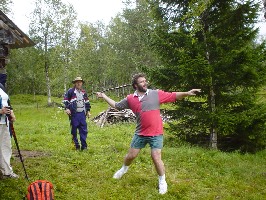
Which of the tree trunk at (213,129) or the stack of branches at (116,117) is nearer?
the tree trunk at (213,129)

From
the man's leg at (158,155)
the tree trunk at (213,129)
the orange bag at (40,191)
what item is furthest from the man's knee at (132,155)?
the tree trunk at (213,129)

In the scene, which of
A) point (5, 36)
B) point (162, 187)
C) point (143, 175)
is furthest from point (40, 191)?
point (5, 36)

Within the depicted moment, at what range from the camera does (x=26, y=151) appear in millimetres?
9984

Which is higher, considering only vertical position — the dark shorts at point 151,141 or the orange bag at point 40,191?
the dark shorts at point 151,141

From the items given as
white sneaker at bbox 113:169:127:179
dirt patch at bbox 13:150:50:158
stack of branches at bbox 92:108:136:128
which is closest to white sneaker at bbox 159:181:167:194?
white sneaker at bbox 113:169:127:179

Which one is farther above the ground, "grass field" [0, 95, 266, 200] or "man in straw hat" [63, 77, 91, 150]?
"man in straw hat" [63, 77, 91, 150]

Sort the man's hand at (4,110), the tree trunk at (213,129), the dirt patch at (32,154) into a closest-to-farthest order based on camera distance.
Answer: the man's hand at (4,110) < the dirt patch at (32,154) < the tree trunk at (213,129)

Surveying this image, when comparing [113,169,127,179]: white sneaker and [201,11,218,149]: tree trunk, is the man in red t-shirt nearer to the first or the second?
[113,169,127,179]: white sneaker

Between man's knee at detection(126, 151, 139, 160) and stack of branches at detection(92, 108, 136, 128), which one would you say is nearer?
man's knee at detection(126, 151, 139, 160)

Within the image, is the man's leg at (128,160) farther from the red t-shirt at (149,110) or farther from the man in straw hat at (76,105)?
the man in straw hat at (76,105)

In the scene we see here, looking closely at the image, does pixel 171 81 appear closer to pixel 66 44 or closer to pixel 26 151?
pixel 26 151

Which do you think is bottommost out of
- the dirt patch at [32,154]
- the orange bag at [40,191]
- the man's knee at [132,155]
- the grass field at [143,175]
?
the grass field at [143,175]

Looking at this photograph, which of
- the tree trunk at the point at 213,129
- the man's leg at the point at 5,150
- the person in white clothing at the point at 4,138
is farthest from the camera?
the tree trunk at the point at 213,129

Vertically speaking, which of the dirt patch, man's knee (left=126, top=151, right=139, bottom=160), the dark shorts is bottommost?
the dirt patch
